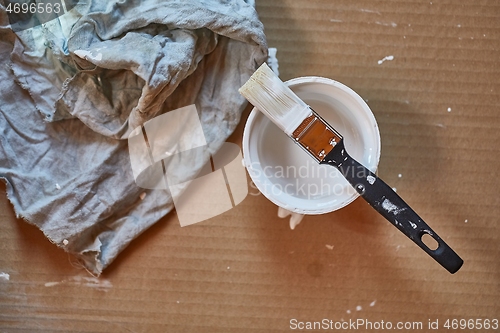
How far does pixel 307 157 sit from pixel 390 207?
164mm

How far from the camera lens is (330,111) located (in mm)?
676

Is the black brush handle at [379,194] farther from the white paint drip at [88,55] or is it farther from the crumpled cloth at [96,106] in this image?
the white paint drip at [88,55]

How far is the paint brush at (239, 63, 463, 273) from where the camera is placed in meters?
0.57

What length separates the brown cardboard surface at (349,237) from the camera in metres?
0.71

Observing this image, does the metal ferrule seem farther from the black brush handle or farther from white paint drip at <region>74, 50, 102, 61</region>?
white paint drip at <region>74, 50, 102, 61</region>

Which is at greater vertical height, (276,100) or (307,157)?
(276,100)

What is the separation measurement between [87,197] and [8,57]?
9.5 inches

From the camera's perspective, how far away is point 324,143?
573 millimetres

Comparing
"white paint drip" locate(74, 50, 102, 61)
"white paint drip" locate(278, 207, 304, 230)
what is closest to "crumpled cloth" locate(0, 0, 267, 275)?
"white paint drip" locate(74, 50, 102, 61)

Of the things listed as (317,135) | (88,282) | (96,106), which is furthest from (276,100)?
(88,282)

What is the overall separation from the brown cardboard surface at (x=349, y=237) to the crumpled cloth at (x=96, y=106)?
1.8 inches

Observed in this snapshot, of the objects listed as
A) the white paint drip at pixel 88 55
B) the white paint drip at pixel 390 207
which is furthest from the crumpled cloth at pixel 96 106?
the white paint drip at pixel 390 207

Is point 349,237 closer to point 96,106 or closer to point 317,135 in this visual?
point 317,135

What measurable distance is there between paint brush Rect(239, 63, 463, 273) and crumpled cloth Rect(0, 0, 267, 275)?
0.35 ft
